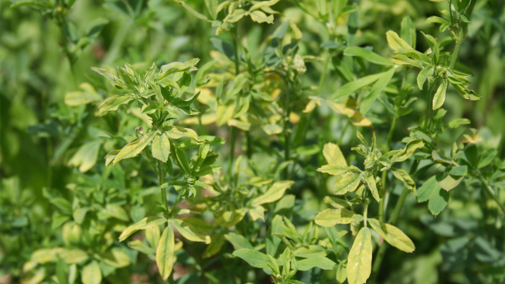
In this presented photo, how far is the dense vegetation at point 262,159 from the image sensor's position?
141cm

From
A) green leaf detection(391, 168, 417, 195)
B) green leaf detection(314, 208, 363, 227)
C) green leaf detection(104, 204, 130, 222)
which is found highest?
green leaf detection(391, 168, 417, 195)

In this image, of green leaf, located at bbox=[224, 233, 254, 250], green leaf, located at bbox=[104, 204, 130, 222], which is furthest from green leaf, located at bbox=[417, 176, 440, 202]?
green leaf, located at bbox=[104, 204, 130, 222]

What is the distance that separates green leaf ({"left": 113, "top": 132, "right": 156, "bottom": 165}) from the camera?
1.27 meters

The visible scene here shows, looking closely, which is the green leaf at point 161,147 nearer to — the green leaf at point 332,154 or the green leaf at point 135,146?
the green leaf at point 135,146

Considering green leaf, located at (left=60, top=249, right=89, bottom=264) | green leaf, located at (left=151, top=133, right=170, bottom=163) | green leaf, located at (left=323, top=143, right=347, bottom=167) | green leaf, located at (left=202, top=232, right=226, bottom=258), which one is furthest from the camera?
green leaf, located at (left=60, top=249, right=89, bottom=264)

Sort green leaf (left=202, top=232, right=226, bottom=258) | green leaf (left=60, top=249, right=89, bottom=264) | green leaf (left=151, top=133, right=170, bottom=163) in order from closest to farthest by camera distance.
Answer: green leaf (left=151, top=133, right=170, bottom=163) < green leaf (left=202, top=232, right=226, bottom=258) < green leaf (left=60, top=249, right=89, bottom=264)

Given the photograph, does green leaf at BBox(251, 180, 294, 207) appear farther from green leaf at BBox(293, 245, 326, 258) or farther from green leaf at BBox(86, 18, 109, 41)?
green leaf at BBox(86, 18, 109, 41)

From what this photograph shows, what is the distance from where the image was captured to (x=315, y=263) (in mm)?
1427

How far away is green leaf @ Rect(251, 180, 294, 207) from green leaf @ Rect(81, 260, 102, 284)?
27.5 inches

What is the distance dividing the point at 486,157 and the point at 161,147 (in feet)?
3.71

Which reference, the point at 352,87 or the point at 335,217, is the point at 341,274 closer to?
the point at 335,217

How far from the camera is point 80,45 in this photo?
1.91 meters

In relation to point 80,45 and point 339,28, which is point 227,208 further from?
point 339,28

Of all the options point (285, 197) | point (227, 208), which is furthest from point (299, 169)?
point (227, 208)
